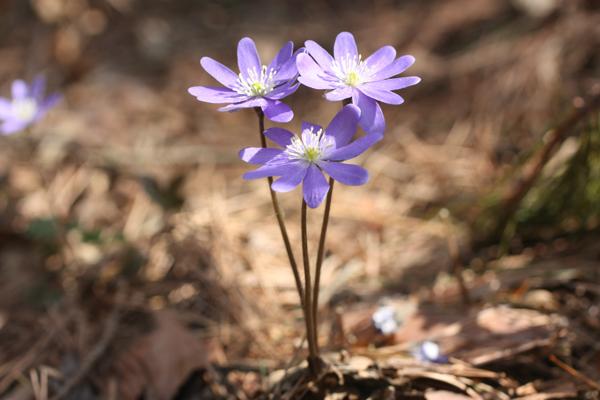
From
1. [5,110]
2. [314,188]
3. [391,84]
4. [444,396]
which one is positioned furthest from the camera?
[5,110]

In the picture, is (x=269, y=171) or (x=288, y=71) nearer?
(x=269, y=171)

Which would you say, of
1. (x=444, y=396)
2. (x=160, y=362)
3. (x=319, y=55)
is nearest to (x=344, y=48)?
(x=319, y=55)

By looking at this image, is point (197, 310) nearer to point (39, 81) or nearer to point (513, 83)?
point (39, 81)

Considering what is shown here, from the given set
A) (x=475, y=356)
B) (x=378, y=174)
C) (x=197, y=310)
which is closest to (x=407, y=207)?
(x=378, y=174)

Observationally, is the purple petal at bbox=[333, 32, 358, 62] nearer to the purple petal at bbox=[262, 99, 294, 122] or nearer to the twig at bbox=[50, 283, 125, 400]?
the purple petal at bbox=[262, 99, 294, 122]

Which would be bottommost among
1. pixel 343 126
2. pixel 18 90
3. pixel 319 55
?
pixel 343 126

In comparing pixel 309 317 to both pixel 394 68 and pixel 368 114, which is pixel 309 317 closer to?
pixel 368 114

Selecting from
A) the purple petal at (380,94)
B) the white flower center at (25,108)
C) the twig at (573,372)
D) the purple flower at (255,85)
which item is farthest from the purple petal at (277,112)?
the white flower center at (25,108)
